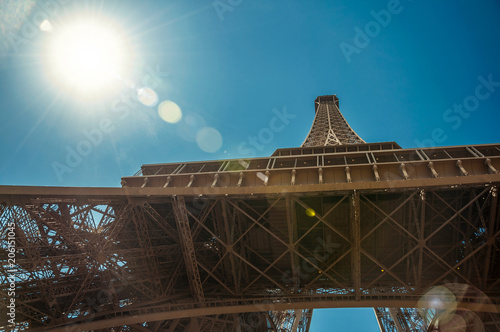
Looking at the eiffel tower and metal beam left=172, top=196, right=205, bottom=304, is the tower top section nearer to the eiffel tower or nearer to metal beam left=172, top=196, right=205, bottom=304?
the eiffel tower

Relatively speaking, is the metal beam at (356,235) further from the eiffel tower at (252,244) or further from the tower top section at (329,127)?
the tower top section at (329,127)

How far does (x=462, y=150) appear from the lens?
15.8m

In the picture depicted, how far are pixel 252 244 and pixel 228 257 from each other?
1.66 meters

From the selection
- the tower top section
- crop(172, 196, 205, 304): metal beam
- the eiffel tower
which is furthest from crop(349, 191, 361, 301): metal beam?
the tower top section

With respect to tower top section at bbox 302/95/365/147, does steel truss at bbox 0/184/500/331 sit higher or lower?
lower

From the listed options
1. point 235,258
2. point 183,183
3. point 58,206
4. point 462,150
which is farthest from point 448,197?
point 58,206

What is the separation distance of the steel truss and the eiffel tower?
66 millimetres

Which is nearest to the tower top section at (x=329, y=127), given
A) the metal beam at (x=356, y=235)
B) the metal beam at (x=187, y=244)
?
the metal beam at (x=356, y=235)

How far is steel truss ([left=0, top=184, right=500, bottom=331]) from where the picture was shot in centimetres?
1327

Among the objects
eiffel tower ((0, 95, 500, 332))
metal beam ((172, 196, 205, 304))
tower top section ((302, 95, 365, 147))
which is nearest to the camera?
eiffel tower ((0, 95, 500, 332))

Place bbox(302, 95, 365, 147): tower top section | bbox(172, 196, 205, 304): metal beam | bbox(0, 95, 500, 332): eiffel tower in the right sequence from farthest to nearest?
bbox(302, 95, 365, 147): tower top section, bbox(172, 196, 205, 304): metal beam, bbox(0, 95, 500, 332): eiffel tower

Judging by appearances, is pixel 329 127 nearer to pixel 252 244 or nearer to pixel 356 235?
pixel 252 244

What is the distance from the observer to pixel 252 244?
17.5 meters

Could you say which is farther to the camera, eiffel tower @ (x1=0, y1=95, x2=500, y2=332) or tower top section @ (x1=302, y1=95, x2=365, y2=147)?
tower top section @ (x1=302, y1=95, x2=365, y2=147)
